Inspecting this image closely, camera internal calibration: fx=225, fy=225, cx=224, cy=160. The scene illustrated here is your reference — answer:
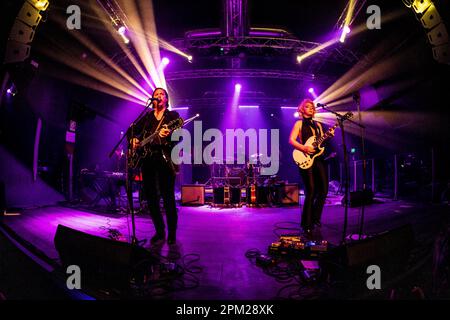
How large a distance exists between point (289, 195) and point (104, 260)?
6129mm

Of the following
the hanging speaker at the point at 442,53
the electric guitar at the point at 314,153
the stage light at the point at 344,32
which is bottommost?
the electric guitar at the point at 314,153

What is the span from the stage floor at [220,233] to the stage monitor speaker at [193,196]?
2.16 m

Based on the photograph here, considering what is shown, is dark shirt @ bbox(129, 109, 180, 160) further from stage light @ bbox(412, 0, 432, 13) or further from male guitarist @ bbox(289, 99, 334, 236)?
stage light @ bbox(412, 0, 432, 13)

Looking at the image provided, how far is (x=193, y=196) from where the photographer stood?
23.7 ft

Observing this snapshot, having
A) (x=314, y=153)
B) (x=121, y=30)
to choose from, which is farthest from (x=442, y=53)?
(x=121, y=30)

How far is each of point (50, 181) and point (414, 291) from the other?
8.40m

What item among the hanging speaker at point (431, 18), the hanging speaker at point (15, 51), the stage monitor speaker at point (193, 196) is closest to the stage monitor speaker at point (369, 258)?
the hanging speaker at point (431, 18)

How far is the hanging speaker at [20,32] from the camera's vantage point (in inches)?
130

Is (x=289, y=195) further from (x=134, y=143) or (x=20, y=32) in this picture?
(x=20, y=32)

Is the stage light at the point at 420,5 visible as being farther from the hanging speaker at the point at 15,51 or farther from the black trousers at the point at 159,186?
the hanging speaker at the point at 15,51

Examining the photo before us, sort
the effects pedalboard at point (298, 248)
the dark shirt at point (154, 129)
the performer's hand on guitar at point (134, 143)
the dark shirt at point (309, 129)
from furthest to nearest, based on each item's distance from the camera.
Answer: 1. the dark shirt at point (309, 129)
2. the dark shirt at point (154, 129)
3. the performer's hand on guitar at point (134, 143)
4. the effects pedalboard at point (298, 248)

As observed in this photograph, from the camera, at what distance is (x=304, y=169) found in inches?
136

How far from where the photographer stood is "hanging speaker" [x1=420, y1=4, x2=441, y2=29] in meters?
3.32

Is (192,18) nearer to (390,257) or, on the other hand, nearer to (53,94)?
(53,94)
